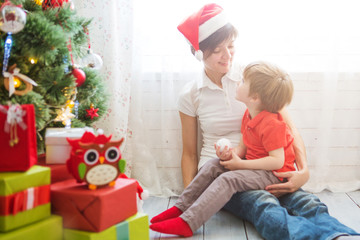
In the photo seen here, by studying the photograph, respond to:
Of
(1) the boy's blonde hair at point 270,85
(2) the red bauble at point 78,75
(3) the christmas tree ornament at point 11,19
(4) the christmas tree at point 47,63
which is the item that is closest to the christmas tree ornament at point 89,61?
(4) the christmas tree at point 47,63

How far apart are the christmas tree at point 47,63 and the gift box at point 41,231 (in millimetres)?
309

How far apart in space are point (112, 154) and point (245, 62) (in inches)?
38.4

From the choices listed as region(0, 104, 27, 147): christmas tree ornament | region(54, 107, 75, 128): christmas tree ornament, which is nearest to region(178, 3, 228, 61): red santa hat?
region(54, 107, 75, 128): christmas tree ornament

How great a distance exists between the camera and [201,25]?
5.53 ft

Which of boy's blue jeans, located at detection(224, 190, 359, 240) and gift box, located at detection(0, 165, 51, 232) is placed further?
boy's blue jeans, located at detection(224, 190, 359, 240)

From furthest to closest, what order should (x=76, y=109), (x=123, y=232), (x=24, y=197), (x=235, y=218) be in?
(x=235, y=218) → (x=76, y=109) → (x=123, y=232) → (x=24, y=197)

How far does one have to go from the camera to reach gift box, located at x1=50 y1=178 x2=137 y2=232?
1.12m

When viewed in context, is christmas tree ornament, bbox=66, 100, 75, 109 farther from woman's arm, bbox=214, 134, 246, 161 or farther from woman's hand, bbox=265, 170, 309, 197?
woman's hand, bbox=265, 170, 309, 197

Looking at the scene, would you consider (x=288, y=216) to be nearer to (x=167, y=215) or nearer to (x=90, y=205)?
(x=167, y=215)

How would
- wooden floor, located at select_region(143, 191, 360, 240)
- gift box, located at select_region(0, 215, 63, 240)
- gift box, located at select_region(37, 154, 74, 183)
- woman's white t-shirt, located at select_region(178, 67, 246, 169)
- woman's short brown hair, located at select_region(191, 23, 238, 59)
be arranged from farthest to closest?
woman's white t-shirt, located at select_region(178, 67, 246, 169), woman's short brown hair, located at select_region(191, 23, 238, 59), wooden floor, located at select_region(143, 191, 360, 240), gift box, located at select_region(37, 154, 74, 183), gift box, located at select_region(0, 215, 63, 240)

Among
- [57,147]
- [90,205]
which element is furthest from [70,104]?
[90,205]

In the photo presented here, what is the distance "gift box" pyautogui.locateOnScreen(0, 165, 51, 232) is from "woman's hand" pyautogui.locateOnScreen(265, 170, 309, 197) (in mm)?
832

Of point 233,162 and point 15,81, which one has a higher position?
point 15,81

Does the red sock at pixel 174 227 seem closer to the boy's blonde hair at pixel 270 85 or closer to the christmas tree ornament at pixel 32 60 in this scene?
the boy's blonde hair at pixel 270 85
